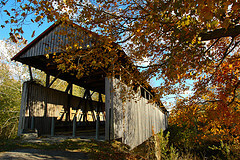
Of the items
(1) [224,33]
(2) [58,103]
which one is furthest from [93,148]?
(2) [58,103]

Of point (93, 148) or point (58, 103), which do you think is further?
point (58, 103)

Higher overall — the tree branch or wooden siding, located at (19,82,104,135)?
the tree branch

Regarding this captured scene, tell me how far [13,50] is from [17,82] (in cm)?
343

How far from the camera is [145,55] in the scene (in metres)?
6.30

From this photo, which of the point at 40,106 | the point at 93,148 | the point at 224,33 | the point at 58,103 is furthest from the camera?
the point at 58,103

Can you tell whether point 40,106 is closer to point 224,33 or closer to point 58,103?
point 58,103

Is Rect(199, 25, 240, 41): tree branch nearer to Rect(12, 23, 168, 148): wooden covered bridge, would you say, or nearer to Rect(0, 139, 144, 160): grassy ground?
Rect(12, 23, 168, 148): wooden covered bridge

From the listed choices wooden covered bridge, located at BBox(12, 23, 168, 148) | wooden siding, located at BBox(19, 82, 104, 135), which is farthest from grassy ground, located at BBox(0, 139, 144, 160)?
wooden siding, located at BBox(19, 82, 104, 135)

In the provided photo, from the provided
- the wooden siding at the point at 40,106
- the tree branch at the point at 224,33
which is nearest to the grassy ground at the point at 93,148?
the wooden siding at the point at 40,106

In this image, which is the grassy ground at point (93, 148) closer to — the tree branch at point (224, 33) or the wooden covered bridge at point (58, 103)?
the wooden covered bridge at point (58, 103)

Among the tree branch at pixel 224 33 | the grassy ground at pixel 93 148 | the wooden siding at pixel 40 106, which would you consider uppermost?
the tree branch at pixel 224 33

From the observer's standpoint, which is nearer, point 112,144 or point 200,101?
point 112,144

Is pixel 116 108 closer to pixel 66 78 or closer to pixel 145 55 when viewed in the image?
pixel 145 55

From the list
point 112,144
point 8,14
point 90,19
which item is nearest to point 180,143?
point 112,144
